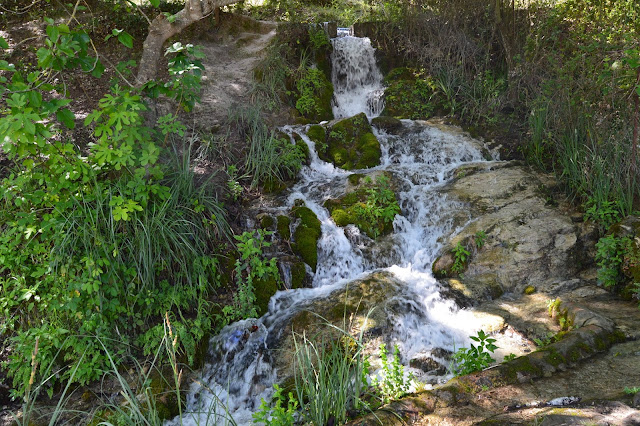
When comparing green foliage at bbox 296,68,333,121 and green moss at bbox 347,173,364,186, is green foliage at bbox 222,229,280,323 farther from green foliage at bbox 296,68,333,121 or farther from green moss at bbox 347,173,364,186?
green foliage at bbox 296,68,333,121

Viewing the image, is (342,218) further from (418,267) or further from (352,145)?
(352,145)

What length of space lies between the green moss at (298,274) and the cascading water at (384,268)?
11cm

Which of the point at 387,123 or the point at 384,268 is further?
the point at 387,123

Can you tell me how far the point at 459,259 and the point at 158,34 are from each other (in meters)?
4.59

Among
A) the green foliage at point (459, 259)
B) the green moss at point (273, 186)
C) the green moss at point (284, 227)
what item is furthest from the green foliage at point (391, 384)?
the green moss at point (273, 186)

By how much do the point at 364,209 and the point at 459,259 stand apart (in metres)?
1.43

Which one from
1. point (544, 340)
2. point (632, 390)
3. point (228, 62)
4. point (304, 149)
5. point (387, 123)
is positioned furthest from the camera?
point (228, 62)

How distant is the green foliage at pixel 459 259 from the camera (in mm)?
5219

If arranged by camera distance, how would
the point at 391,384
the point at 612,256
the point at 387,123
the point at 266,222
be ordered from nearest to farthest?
the point at 391,384
the point at 612,256
the point at 266,222
the point at 387,123

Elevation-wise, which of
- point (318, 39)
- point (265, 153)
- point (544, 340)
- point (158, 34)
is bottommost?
point (544, 340)

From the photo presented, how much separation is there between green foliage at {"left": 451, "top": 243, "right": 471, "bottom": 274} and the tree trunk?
4.24 meters

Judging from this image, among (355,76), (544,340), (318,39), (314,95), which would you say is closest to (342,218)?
(544,340)

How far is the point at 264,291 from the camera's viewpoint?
4773mm

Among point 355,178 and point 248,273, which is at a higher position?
point 355,178
